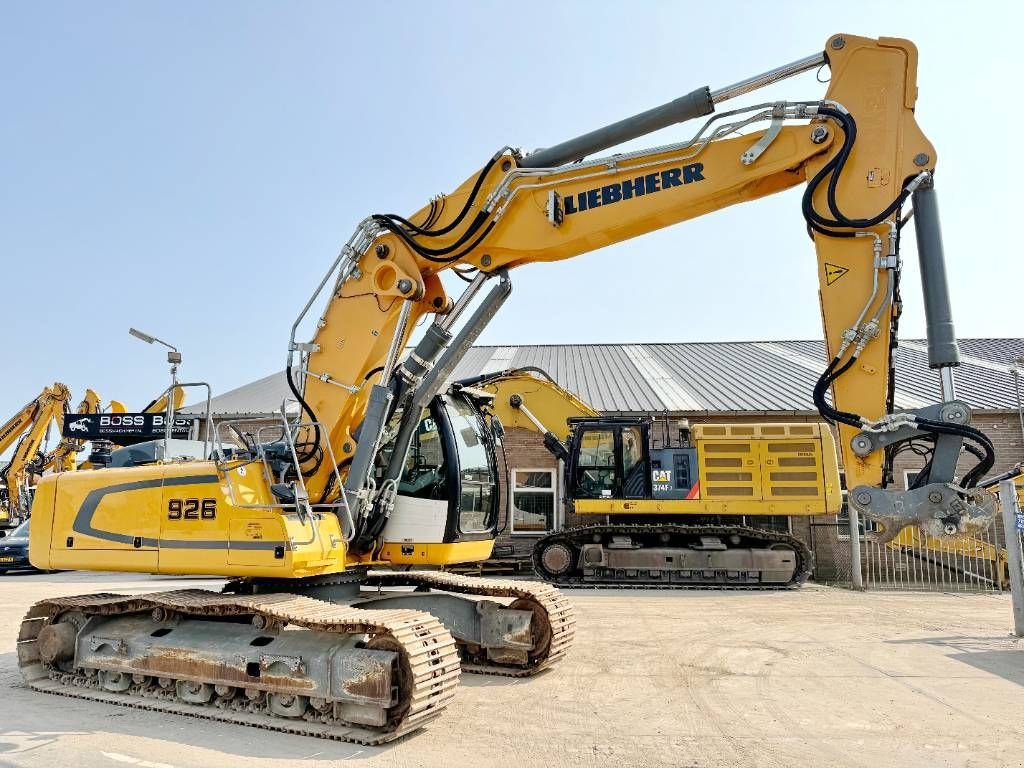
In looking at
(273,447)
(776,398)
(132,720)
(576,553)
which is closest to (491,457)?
(273,447)

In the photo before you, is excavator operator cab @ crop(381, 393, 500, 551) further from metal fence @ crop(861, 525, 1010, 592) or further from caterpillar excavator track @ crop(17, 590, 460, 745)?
metal fence @ crop(861, 525, 1010, 592)

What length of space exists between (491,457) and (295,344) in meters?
2.24

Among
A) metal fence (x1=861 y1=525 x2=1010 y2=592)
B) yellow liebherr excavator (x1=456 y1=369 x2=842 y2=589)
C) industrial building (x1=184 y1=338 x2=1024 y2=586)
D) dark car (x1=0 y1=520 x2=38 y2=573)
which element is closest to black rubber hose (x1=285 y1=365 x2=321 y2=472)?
yellow liebherr excavator (x1=456 y1=369 x2=842 y2=589)

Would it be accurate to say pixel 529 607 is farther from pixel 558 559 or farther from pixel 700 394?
pixel 700 394

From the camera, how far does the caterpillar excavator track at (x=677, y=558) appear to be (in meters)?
15.0

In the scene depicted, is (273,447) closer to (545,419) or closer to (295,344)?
(295,344)

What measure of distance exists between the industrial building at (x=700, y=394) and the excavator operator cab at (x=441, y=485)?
306 inches

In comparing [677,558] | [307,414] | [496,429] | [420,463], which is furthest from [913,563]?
[307,414]

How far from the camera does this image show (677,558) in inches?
598

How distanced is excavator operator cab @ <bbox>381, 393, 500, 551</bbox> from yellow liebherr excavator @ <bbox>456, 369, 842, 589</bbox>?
7.74 metres

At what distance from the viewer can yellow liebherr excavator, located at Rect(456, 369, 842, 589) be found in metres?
15.2

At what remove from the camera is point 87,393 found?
79.9 feet

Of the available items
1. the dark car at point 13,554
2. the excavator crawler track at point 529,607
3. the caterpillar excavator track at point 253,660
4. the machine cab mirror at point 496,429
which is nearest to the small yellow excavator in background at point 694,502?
the machine cab mirror at point 496,429

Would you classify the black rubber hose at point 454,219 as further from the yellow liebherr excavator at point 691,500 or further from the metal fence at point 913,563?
the metal fence at point 913,563
